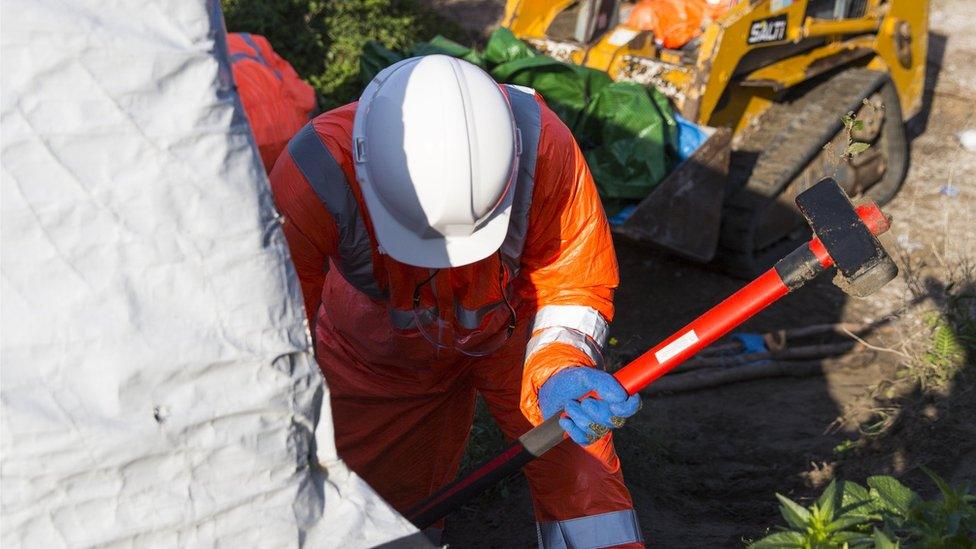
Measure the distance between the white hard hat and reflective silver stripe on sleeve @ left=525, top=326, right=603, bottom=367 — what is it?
32 cm

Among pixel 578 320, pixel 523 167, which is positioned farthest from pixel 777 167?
pixel 523 167

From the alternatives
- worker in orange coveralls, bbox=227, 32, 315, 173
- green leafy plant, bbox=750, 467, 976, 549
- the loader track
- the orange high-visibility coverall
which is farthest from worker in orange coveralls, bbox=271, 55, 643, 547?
the orange high-visibility coverall

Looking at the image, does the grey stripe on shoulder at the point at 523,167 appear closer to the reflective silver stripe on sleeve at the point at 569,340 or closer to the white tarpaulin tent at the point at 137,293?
the reflective silver stripe on sleeve at the point at 569,340

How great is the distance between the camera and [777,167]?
5.83m

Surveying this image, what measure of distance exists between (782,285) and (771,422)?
246cm

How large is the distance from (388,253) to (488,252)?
261 millimetres

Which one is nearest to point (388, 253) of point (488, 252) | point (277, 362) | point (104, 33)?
point (488, 252)

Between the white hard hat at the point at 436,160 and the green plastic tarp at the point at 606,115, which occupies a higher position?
the white hard hat at the point at 436,160

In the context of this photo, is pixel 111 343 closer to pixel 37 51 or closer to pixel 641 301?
pixel 37 51

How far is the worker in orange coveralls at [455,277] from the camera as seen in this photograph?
236cm

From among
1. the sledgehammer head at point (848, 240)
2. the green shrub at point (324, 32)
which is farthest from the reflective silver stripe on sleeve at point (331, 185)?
the green shrub at point (324, 32)

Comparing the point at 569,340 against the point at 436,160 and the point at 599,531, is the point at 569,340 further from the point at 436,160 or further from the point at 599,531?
the point at 436,160

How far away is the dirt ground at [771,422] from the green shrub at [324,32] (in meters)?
2.56

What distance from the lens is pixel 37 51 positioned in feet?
4.08
